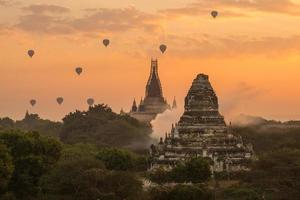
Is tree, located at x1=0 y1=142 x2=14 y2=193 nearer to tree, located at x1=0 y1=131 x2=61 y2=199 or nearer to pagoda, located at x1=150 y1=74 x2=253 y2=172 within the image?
tree, located at x1=0 y1=131 x2=61 y2=199

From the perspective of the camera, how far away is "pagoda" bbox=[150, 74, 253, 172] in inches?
3974

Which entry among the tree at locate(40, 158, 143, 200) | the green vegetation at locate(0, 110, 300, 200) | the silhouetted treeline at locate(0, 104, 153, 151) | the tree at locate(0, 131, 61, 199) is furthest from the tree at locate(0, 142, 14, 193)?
the silhouetted treeline at locate(0, 104, 153, 151)

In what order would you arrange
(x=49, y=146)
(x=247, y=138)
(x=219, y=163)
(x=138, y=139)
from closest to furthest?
(x=49, y=146)
(x=219, y=163)
(x=247, y=138)
(x=138, y=139)

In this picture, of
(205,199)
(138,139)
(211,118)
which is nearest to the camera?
(205,199)

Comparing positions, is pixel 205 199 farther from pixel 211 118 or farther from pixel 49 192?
pixel 211 118

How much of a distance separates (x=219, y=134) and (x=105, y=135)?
53668 millimetres

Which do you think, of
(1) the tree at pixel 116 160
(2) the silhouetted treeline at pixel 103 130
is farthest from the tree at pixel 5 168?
(2) the silhouetted treeline at pixel 103 130

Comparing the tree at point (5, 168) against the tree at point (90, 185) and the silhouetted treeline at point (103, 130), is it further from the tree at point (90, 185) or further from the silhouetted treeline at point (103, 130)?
the silhouetted treeline at point (103, 130)

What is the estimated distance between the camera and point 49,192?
7900 cm

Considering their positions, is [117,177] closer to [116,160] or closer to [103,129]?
[116,160]

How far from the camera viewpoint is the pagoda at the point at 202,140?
101m

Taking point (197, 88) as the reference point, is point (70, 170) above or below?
below

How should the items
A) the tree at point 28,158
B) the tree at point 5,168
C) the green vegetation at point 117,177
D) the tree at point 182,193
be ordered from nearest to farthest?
the tree at point 182,193, the green vegetation at point 117,177, the tree at point 5,168, the tree at point 28,158

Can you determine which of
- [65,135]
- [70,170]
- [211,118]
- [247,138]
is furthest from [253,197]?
[65,135]
